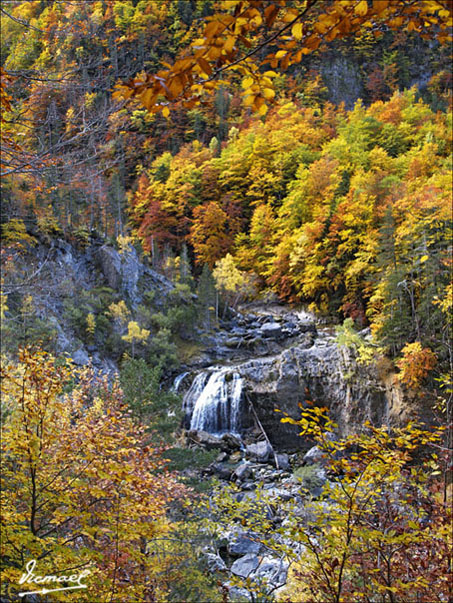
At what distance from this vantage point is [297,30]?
3.47 ft

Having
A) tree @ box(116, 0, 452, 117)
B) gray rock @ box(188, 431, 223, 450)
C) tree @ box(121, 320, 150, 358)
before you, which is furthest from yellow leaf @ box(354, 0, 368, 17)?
tree @ box(121, 320, 150, 358)

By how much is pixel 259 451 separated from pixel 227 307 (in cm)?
1098

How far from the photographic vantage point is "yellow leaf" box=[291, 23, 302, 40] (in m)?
1.06

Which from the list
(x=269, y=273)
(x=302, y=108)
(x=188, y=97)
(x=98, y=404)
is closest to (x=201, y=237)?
(x=269, y=273)

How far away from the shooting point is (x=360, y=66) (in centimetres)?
3475

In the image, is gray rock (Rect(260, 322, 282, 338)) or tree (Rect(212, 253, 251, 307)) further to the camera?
tree (Rect(212, 253, 251, 307))

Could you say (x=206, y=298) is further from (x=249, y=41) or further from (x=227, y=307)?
(x=249, y=41)

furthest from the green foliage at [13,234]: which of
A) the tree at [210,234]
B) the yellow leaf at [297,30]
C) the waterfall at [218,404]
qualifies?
the yellow leaf at [297,30]

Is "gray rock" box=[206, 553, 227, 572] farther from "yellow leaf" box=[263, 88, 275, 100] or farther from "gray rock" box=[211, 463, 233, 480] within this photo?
"yellow leaf" box=[263, 88, 275, 100]

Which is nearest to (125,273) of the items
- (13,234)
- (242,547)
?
(13,234)

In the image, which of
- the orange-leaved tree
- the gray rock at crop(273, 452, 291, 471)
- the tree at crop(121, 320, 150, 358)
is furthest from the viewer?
the tree at crop(121, 320, 150, 358)

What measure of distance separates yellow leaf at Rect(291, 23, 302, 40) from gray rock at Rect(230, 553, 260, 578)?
7.98 metres

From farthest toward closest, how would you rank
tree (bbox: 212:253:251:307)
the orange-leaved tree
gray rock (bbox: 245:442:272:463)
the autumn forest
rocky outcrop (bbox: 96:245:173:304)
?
tree (bbox: 212:253:251:307), rocky outcrop (bbox: 96:245:173:304), gray rock (bbox: 245:442:272:463), the orange-leaved tree, the autumn forest

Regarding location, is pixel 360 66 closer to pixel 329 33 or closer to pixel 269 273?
pixel 269 273
